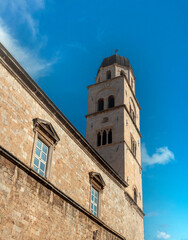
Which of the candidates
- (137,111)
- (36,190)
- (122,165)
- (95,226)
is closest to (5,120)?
(36,190)

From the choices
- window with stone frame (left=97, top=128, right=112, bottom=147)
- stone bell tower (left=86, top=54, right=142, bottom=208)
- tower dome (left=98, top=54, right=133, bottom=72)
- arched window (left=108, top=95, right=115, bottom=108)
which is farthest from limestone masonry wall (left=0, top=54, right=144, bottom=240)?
tower dome (left=98, top=54, right=133, bottom=72)

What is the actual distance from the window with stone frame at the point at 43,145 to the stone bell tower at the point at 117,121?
11.7m

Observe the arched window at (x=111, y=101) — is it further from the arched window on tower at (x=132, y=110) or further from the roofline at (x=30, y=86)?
the roofline at (x=30, y=86)

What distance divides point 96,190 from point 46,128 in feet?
18.5

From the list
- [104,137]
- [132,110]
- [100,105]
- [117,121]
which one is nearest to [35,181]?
[104,137]

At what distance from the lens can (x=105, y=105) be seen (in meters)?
29.3

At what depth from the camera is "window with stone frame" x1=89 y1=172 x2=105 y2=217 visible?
16.3 m

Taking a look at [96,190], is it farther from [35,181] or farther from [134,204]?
[134,204]

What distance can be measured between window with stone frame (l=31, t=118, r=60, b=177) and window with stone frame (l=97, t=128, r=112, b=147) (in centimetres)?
1314

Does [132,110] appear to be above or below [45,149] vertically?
above

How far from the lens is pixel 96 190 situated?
56.3 feet

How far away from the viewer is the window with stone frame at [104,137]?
87.6 feet

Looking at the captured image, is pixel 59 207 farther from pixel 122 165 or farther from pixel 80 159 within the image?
pixel 122 165

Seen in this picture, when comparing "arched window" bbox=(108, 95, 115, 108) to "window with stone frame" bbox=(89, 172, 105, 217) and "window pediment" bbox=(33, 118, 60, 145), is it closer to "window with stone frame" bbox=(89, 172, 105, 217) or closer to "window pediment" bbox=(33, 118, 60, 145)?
"window with stone frame" bbox=(89, 172, 105, 217)
